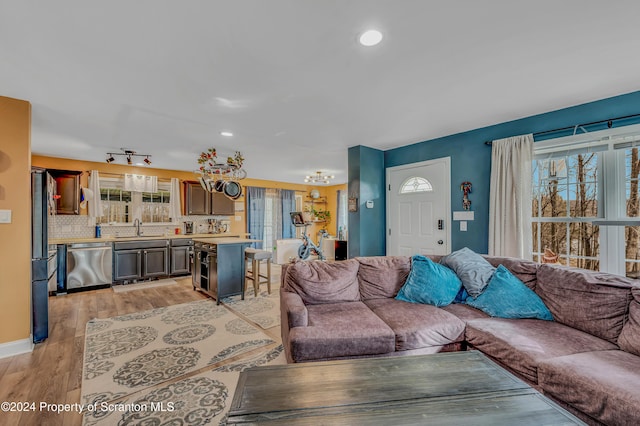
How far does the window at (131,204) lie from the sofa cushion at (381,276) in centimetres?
516

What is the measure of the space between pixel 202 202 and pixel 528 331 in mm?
6241

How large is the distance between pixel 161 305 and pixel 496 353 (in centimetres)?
408

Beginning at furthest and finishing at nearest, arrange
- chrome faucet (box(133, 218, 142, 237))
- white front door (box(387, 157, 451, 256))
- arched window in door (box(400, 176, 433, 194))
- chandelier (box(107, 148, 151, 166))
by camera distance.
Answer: chrome faucet (box(133, 218, 142, 237))
chandelier (box(107, 148, 151, 166))
arched window in door (box(400, 176, 433, 194))
white front door (box(387, 157, 451, 256))

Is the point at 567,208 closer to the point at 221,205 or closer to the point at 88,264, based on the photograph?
the point at 221,205

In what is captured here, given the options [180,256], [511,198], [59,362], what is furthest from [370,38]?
[180,256]

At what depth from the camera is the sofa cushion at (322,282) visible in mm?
2520

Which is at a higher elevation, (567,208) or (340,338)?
(567,208)

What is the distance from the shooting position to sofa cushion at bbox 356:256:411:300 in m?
2.72

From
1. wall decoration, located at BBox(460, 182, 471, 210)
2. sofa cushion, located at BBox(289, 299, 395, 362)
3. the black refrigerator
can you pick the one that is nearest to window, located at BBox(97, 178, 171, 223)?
the black refrigerator

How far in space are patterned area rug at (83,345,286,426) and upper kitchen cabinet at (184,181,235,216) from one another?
4.73m

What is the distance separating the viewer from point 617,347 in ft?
5.70

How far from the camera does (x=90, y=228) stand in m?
5.38

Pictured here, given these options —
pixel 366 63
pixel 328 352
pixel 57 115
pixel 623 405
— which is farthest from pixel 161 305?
pixel 623 405

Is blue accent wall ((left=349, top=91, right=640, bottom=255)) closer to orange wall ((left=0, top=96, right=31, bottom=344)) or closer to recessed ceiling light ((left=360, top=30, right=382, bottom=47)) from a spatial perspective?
recessed ceiling light ((left=360, top=30, right=382, bottom=47))
